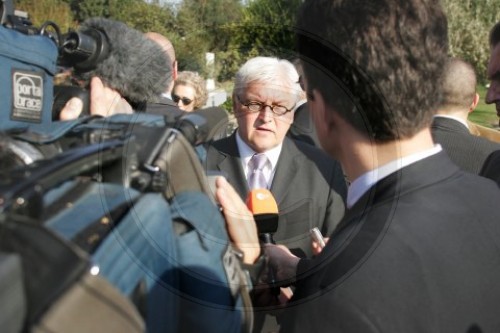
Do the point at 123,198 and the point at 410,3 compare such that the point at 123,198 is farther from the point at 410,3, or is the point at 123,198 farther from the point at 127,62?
the point at 410,3

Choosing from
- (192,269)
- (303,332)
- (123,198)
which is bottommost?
(303,332)

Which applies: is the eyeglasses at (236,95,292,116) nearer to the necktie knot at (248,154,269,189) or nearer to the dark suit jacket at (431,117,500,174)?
the necktie knot at (248,154,269,189)

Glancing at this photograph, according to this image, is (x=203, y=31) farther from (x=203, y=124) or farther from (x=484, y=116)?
(x=484, y=116)

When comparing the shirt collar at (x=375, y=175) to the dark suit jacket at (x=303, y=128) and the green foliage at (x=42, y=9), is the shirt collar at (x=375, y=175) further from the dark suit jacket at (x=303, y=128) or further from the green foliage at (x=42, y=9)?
the green foliage at (x=42, y=9)

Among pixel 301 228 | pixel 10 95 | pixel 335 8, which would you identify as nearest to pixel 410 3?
pixel 335 8

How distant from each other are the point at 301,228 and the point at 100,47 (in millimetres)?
645

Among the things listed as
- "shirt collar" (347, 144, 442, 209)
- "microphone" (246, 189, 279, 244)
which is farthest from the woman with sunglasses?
"shirt collar" (347, 144, 442, 209)

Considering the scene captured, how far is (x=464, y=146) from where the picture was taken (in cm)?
339

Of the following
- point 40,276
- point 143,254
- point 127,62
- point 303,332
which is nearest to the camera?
point 40,276

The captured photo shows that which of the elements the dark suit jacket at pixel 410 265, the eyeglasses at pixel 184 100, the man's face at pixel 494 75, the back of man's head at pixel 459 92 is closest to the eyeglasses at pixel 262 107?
the eyeglasses at pixel 184 100

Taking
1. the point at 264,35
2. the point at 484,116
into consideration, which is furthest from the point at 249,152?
the point at 484,116

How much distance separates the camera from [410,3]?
1.32 metres

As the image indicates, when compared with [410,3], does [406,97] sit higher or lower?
lower

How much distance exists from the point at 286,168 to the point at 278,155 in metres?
0.03
